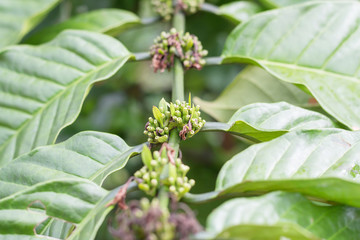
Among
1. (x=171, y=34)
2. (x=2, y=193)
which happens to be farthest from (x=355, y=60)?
(x=2, y=193)

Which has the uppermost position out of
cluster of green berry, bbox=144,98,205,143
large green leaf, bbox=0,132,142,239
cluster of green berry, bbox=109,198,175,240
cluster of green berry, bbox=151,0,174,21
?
cluster of green berry, bbox=151,0,174,21

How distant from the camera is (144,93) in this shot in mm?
2656

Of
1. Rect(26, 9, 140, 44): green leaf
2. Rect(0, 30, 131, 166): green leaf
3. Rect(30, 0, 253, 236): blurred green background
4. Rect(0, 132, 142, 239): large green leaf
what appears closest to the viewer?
Rect(0, 132, 142, 239): large green leaf

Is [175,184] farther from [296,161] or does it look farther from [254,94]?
[254,94]

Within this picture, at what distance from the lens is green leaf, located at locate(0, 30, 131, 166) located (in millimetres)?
1085

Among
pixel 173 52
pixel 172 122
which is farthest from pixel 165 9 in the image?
pixel 172 122

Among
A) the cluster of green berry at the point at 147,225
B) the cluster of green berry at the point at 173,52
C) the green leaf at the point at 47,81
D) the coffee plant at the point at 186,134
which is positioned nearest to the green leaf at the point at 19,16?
the coffee plant at the point at 186,134

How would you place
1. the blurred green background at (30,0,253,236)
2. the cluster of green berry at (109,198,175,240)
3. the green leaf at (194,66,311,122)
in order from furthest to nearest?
the blurred green background at (30,0,253,236) < the green leaf at (194,66,311,122) < the cluster of green berry at (109,198,175,240)

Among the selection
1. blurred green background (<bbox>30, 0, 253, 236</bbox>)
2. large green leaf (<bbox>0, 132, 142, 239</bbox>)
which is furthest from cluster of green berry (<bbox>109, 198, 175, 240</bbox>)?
blurred green background (<bbox>30, 0, 253, 236</bbox>)

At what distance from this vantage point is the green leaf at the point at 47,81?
1085 millimetres

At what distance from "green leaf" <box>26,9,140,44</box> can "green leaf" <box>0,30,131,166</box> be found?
234 millimetres

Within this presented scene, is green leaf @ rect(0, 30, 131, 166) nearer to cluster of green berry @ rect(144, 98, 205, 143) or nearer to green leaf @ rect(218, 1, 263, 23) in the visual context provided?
cluster of green berry @ rect(144, 98, 205, 143)

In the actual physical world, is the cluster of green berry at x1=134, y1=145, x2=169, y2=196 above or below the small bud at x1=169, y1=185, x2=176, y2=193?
above

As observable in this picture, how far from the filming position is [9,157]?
1078 millimetres
